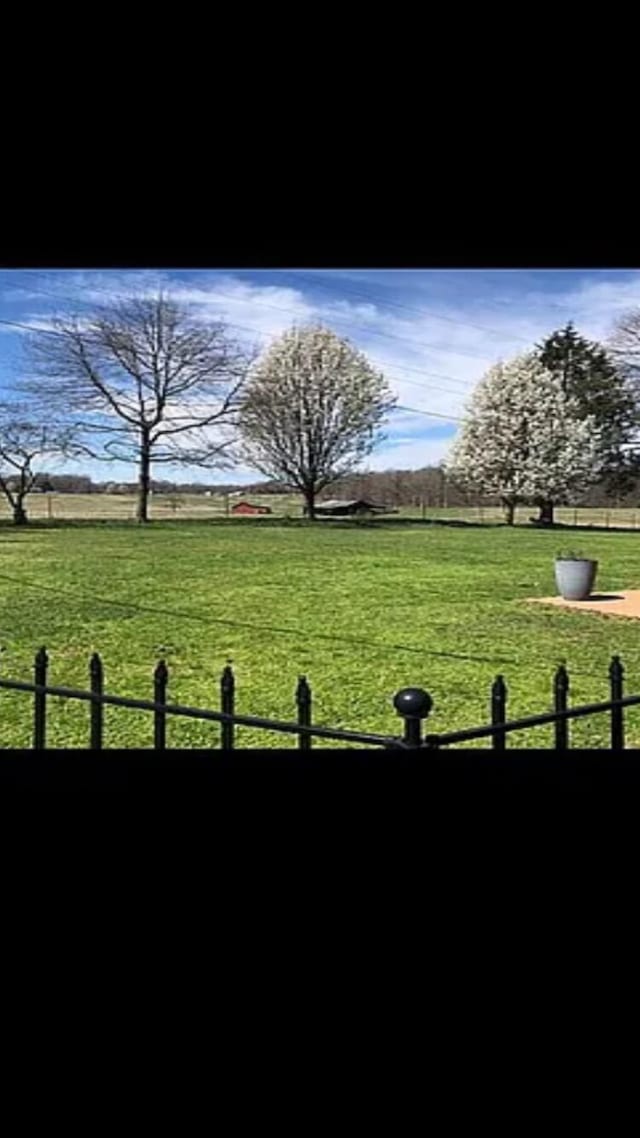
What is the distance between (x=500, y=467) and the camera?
3006 millimetres

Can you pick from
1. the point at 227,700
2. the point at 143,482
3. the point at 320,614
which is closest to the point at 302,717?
the point at 227,700

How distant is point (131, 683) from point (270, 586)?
563 millimetres

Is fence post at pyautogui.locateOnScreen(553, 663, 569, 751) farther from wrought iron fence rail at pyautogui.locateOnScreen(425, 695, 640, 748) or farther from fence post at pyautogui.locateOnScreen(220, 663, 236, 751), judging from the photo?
fence post at pyautogui.locateOnScreen(220, 663, 236, 751)

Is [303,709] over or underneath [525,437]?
underneath

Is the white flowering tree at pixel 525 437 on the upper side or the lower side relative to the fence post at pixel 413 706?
upper

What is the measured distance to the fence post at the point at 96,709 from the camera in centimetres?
236

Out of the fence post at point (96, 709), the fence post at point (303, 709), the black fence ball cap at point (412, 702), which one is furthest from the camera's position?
the fence post at point (96, 709)

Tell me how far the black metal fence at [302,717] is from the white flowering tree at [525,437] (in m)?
0.81

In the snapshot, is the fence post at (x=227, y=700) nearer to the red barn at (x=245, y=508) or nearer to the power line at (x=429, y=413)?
the red barn at (x=245, y=508)

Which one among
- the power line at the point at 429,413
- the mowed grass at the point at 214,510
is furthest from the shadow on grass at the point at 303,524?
the power line at the point at 429,413

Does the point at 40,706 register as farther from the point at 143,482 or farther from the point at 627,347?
the point at 627,347

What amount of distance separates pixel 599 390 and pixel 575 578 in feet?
2.05

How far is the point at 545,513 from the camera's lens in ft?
9.98
